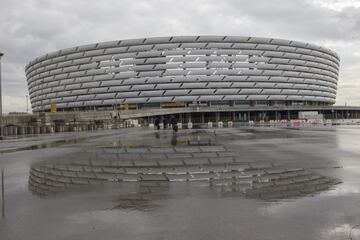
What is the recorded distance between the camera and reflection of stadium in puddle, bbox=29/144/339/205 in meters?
8.63

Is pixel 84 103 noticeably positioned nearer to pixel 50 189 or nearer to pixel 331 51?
pixel 331 51

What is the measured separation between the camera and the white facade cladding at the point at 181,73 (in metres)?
133

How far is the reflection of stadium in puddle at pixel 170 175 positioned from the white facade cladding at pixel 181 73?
117231 millimetres

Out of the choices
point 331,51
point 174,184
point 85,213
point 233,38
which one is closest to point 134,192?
point 174,184

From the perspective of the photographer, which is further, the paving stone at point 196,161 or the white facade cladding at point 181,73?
the white facade cladding at point 181,73

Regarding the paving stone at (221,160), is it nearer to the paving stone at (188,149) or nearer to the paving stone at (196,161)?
the paving stone at (196,161)

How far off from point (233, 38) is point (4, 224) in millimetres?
137129

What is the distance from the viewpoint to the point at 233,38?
138875mm

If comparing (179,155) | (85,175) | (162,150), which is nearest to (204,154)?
(179,155)

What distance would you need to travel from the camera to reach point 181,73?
5246 inches

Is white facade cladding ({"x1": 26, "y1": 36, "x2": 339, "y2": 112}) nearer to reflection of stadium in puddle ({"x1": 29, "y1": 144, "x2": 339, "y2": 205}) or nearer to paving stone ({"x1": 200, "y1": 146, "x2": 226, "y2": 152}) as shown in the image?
paving stone ({"x1": 200, "y1": 146, "x2": 226, "y2": 152})

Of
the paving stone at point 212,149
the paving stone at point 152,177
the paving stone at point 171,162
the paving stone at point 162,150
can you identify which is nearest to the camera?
Answer: the paving stone at point 152,177

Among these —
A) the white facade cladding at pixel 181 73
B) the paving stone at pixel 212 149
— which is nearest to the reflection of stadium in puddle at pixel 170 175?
the paving stone at pixel 212 149

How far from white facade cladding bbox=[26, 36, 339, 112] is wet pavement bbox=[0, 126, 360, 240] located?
119m
